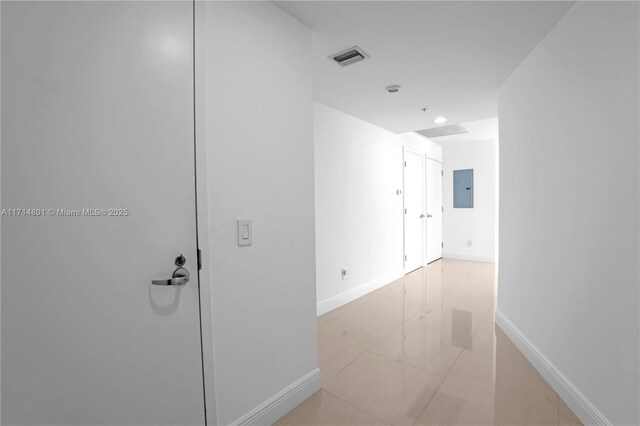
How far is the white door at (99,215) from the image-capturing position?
939mm

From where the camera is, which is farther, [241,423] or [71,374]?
[241,423]

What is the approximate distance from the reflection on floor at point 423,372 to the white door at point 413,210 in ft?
5.50

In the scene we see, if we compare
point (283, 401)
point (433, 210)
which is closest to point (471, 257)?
point (433, 210)

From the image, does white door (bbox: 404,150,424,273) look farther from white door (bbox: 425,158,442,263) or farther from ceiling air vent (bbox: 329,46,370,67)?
ceiling air vent (bbox: 329,46,370,67)

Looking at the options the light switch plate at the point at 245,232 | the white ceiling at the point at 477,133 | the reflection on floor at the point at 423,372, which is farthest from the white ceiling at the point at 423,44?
the reflection on floor at the point at 423,372

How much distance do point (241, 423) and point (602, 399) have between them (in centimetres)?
184

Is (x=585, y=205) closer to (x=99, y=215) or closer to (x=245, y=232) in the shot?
(x=245, y=232)

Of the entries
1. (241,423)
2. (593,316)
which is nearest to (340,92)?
(593,316)

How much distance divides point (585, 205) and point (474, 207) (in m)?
4.94

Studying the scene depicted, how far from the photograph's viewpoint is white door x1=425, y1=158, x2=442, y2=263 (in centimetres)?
604

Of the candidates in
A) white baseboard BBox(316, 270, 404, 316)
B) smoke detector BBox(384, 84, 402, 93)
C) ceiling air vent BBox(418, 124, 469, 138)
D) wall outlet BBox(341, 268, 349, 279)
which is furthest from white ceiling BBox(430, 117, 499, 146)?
wall outlet BBox(341, 268, 349, 279)

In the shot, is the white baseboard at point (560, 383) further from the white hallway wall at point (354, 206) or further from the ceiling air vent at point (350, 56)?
the ceiling air vent at point (350, 56)

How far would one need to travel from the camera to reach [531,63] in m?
2.24

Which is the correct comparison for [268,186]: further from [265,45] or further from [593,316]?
[593,316]
